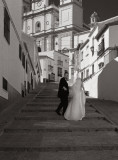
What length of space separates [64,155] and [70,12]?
63359mm

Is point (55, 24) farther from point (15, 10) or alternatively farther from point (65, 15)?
point (15, 10)

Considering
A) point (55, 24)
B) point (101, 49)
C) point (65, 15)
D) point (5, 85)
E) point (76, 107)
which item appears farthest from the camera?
point (55, 24)

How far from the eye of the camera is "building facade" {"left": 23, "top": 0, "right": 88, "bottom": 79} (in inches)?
2625

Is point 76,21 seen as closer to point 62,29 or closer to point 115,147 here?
point 62,29

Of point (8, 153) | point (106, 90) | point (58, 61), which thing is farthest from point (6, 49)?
point (58, 61)

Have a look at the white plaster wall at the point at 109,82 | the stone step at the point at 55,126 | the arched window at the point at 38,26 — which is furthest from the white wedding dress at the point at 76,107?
the arched window at the point at 38,26

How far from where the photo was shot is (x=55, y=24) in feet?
232

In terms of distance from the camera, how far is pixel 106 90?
1869 centimetres

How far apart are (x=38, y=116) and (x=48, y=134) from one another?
2367 millimetres

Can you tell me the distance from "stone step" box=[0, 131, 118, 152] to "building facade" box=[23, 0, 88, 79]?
55660mm

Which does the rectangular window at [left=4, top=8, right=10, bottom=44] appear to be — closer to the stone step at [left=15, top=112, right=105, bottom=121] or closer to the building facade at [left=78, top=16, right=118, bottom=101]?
the stone step at [left=15, top=112, right=105, bottom=121]

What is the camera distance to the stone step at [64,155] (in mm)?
5918

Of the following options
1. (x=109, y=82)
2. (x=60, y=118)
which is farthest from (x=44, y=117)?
(x=109, y=82)

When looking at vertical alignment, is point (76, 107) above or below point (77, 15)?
below
